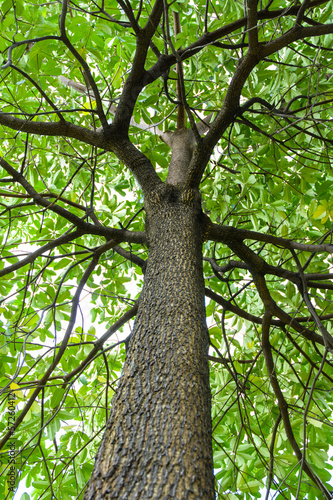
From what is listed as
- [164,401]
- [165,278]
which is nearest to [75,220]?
[165,278]

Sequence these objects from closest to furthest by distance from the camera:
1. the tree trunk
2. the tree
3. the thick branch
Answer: the tree trunk
the tree
the thick branch

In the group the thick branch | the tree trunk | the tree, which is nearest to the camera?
the tree trunk

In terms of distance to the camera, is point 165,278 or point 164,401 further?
point 165,278

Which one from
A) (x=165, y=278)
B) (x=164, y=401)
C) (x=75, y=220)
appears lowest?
(x=164, y=401)

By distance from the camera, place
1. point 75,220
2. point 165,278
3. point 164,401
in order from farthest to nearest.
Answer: point 75,220 → point 165,278 → point 164,401

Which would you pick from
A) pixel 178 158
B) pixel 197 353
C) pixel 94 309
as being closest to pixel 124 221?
pixel 178 158

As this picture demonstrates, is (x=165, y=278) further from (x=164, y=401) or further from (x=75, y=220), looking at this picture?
(x=75, y=220)

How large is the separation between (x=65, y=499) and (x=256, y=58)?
216 centimetres

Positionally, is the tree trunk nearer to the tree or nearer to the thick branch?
the tree

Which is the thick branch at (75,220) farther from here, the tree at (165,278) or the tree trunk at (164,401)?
the tree trunk at (164,401)

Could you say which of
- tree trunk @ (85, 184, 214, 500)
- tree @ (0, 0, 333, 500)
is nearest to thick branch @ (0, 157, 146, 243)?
tree @ (0, 0, 333, 500)

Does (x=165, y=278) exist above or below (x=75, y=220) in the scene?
below

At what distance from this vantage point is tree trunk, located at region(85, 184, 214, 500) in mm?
702

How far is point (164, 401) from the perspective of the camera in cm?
86
